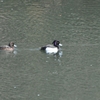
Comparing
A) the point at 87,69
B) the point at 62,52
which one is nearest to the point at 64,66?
the point at 87,69

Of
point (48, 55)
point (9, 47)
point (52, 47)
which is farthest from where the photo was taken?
point (52, 47)

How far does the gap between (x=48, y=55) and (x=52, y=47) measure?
0.40m

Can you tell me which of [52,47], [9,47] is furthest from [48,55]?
[9,47]

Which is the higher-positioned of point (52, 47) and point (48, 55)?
point (52, 47)

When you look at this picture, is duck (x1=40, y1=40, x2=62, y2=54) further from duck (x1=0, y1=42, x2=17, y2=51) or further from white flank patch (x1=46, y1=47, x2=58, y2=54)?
duck (x1=0, y1=42, x2=17, y2=51)

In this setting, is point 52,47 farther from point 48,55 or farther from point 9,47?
point 9,47

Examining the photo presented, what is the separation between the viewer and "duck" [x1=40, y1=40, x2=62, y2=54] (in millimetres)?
16375

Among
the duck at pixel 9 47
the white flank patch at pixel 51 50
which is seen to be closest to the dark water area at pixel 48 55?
the duck at pixel 9 47

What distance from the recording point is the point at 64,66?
1464 centimetres

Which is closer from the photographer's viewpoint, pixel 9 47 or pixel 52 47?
pixel 9 47

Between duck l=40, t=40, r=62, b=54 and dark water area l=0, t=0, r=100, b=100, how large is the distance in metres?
0.20

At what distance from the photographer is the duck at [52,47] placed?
1638 centimetres

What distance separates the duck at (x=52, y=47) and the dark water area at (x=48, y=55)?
20cm

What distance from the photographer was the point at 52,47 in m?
16.5
